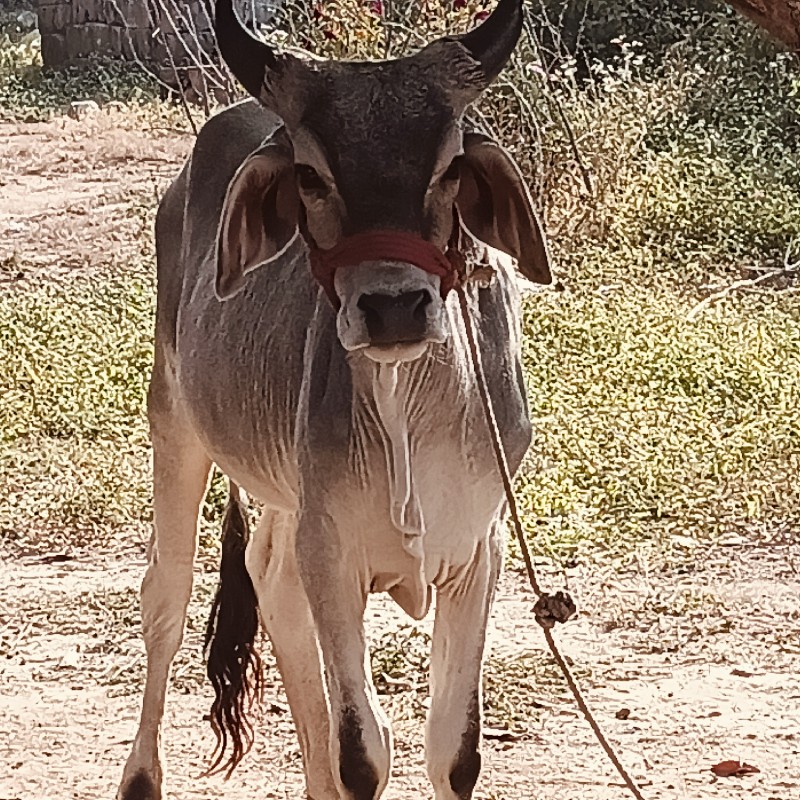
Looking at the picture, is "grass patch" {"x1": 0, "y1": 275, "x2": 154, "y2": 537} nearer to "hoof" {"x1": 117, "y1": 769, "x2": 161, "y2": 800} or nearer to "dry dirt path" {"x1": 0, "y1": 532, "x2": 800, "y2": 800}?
"dry dirt path" {"x1": 0, "y1": 532, "x2": 800, "y2": 800}

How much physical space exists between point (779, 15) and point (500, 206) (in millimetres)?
A: 665

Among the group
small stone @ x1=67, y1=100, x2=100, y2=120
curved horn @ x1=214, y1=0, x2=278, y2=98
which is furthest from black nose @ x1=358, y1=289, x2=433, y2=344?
small stone @ x1=67, y1=100, x2=100, y2=120

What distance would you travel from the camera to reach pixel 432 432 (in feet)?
11.3

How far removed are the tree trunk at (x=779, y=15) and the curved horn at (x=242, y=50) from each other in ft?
2.95

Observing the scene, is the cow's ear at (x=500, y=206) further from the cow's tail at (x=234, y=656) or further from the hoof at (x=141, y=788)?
the hoof at (x=141, y=788)

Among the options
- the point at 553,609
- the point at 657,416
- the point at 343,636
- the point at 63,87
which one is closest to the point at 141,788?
A: the point at 343,636

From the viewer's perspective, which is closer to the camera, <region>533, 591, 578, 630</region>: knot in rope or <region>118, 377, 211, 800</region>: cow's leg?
<region>533, 591, 578, 630</region>: knot in rope

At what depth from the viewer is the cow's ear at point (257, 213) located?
3.29m

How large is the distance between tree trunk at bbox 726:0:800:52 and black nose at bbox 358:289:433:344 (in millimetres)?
985

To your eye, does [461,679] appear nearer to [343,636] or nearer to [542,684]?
[343,636]

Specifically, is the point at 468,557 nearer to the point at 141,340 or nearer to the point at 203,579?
the point at 203,579

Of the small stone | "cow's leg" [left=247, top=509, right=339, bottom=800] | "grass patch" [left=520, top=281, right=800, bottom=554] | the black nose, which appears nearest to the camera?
the black nose

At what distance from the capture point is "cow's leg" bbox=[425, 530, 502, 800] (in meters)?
3.59

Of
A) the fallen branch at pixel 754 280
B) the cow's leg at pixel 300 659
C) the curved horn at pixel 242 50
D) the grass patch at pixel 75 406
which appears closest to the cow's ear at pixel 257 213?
the curved horn at pixel 242 50
